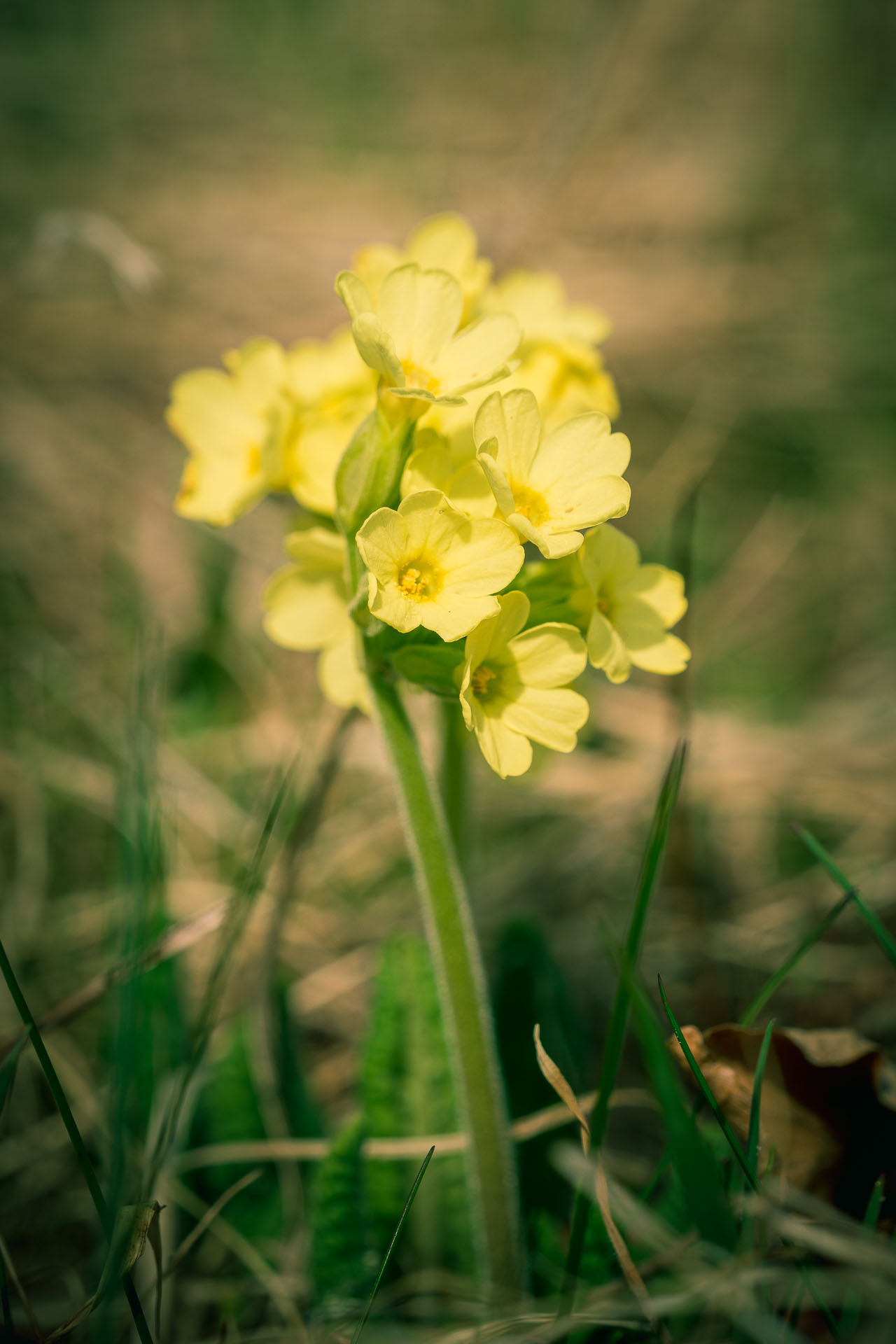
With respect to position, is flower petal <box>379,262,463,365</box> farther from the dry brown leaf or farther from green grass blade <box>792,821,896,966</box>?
the dry brown leaf

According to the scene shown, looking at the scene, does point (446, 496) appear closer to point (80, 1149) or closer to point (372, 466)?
point (372, 466)

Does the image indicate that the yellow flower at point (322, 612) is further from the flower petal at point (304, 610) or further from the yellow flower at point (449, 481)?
the yellow flower at point (449, 481)

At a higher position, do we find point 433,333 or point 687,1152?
point 433,333

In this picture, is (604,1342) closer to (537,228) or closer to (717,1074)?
(717,1074)

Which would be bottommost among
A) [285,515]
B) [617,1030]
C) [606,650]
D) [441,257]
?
[617,1030]

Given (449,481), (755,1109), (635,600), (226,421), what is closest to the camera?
(755,1109)

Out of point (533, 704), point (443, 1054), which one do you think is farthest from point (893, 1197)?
point (533, 704)

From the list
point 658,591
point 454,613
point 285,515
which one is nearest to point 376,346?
Result: point 454,613

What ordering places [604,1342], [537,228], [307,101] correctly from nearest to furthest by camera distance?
[604,1342] < [537,228] < [307,101]
